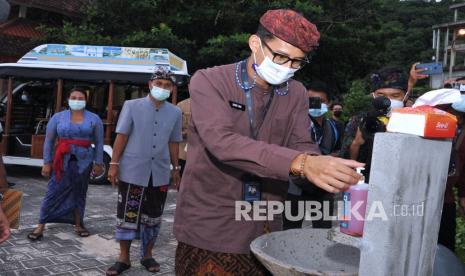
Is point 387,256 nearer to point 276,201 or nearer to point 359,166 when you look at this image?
point 359,166

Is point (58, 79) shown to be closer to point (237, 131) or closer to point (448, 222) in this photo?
point (448, 222)

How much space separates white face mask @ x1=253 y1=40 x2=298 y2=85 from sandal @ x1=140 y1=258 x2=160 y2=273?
9.43ft

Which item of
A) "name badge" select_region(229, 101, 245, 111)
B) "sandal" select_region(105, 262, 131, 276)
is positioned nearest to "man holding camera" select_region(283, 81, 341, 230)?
"sandal" select_region(105, 262, 131, 276)

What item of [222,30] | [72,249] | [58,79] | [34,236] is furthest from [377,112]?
[222,30]

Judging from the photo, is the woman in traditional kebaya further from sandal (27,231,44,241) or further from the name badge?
the name badge

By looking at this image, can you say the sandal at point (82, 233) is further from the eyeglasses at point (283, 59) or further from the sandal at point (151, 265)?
the eyeglasses at point (283, 59)

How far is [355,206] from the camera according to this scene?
62.9 inches

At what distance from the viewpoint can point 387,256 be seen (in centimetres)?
145

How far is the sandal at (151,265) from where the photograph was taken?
4.37 m

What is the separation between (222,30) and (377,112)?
12202mm

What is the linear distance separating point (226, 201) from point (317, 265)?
1.69 feet

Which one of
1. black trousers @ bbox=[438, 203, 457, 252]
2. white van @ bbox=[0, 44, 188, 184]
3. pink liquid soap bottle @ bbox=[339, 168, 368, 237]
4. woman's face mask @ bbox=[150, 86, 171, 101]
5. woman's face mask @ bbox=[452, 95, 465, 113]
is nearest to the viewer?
pink liquid soap bottle @ bbox=[339, 168, 368, 237]

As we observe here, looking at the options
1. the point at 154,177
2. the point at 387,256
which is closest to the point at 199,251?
the point at 387,256

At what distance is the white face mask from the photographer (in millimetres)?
2025
